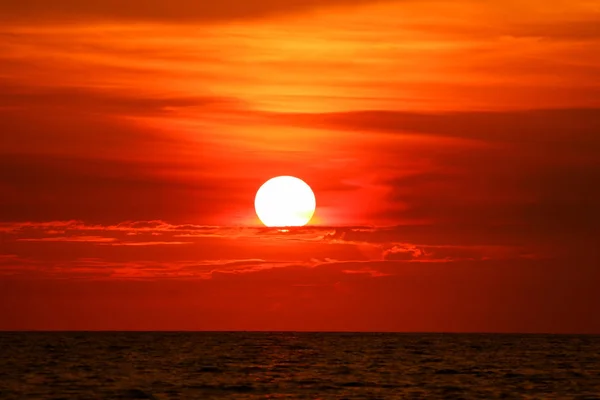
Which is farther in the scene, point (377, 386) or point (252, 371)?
point (252, 371)

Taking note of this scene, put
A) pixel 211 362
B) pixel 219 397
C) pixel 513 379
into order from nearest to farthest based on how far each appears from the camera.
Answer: pixel 219 397, pixel 513 379, pixel 211 362

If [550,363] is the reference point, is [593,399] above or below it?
below

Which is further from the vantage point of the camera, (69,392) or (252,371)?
(252,371)

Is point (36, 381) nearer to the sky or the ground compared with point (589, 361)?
nearer to the ground

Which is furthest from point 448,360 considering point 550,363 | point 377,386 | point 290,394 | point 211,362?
point 290,394

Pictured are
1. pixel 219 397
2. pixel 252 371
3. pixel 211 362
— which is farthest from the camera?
pixel 211 362

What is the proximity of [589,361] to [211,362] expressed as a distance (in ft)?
140

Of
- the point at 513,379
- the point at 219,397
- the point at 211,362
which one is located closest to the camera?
the point at 219,397

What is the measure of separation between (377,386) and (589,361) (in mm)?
53091

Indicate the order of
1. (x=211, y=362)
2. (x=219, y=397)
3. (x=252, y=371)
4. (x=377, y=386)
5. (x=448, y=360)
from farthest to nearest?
(x=448, y=360) < (x=211, y=362) < (x=252, y=371) < (x=377, y=386) < (x=219, y=397)

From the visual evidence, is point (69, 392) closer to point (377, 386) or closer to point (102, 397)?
point (102, 397)

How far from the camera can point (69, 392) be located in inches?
2751

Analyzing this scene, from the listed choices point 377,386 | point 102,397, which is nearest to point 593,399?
point 377,386

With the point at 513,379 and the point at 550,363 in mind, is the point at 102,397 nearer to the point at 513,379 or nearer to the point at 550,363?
the point at 513,379
